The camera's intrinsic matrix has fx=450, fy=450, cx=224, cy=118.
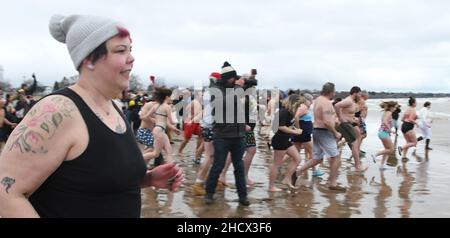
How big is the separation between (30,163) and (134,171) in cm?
47

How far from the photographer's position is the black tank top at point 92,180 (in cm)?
181

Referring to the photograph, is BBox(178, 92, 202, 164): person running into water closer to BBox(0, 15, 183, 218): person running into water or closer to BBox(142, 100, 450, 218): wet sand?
BBox(142, 100, 450, 218): wet sand

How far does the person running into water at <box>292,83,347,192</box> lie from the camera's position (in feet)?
26.2

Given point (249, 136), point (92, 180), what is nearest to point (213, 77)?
point (249, 136)

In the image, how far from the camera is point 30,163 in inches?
67.2

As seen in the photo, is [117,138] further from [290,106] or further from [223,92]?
[290,106]

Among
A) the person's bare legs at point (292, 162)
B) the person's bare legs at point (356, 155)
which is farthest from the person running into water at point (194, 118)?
the person's bare legs at point (356, 155)

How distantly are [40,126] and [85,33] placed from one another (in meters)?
0.45

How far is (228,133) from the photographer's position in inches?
262

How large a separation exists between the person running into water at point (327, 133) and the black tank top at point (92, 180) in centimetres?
639

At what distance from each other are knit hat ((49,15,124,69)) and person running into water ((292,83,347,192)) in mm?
6440

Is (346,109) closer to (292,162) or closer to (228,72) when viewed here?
(292,162)
